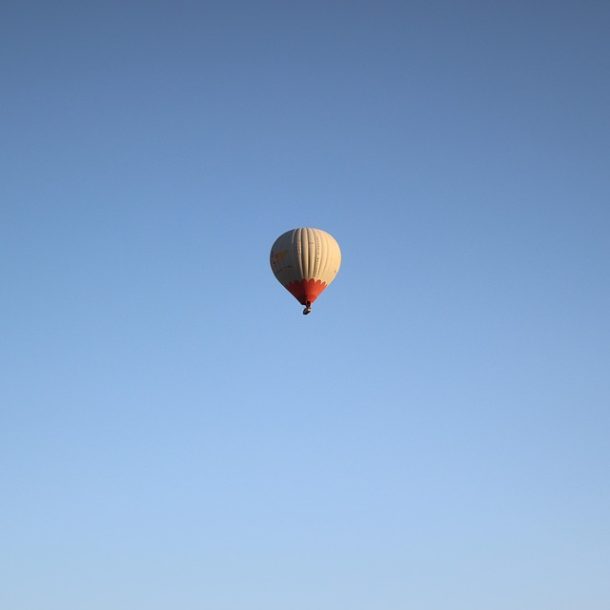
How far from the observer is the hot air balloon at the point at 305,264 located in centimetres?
7238

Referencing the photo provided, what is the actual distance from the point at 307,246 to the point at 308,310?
194 inches

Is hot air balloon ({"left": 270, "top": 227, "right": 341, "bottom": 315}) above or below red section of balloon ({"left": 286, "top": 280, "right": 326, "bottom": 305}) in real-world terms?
above

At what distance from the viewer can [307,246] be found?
72.8 meters

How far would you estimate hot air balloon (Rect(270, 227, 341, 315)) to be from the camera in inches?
2849

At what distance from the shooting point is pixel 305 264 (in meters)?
72.4

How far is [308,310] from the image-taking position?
72250 mm

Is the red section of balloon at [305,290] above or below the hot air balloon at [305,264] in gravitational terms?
below

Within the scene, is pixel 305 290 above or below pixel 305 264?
below
